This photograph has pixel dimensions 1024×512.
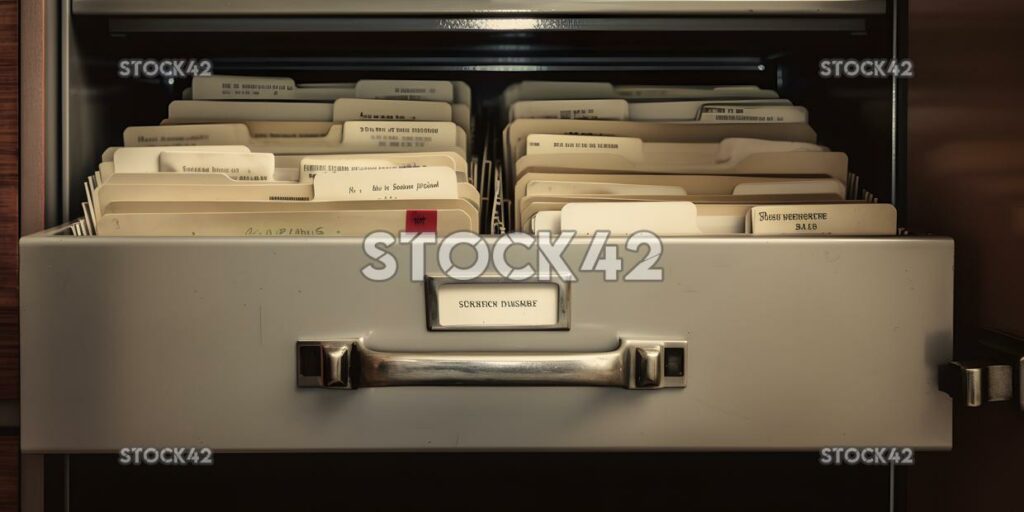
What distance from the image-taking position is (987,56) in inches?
19.9

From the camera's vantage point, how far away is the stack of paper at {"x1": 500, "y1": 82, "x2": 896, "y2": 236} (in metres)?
0.56

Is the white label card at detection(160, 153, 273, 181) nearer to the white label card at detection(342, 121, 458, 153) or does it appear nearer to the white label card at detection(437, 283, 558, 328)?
the white label card at detection(342, 121, 458, 153)

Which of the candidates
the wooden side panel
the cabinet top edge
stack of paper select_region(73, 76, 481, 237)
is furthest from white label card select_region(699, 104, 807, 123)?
the wooden side panel

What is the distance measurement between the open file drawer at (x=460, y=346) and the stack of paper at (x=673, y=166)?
63 millimetres

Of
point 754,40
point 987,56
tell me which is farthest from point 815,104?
point 987,56

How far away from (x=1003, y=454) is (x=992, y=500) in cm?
3

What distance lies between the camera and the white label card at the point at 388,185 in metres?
0.59

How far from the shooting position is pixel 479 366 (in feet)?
1.66

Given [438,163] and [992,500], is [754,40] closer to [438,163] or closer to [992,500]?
[438,163]

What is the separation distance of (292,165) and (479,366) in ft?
0.97

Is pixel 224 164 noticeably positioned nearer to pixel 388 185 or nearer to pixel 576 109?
pixel 388 185

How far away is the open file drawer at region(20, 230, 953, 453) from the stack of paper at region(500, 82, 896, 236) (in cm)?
6

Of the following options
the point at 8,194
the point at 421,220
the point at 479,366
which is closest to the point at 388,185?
the point at 421,220

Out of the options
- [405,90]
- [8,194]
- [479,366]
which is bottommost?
[479,366]
